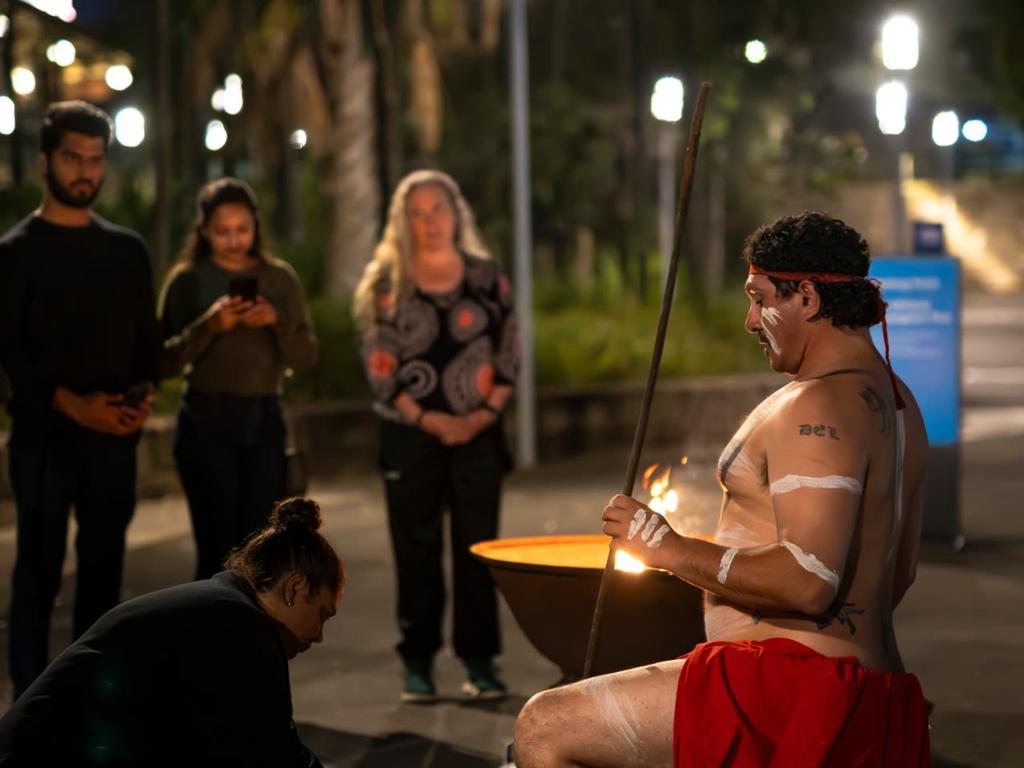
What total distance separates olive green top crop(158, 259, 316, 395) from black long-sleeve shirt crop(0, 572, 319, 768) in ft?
10.8

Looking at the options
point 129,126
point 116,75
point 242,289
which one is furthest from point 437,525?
point 129,126

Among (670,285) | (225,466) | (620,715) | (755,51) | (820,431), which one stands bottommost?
(620,715)

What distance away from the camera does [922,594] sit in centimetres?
968

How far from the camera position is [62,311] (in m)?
6.59

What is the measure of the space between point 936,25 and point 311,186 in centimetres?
3249

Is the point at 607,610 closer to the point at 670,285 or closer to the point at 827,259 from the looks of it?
the point at 670,285

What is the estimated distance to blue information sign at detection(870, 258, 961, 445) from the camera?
36.8 feet

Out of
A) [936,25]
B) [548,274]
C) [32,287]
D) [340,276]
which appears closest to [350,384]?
[340,276]

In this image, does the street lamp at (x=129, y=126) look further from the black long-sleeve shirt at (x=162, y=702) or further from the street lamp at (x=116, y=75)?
the black long-sleeve shirt at (x=162, y=702)

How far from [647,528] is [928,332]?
7.49m

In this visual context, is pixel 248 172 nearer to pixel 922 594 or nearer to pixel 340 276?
pixel 340 276

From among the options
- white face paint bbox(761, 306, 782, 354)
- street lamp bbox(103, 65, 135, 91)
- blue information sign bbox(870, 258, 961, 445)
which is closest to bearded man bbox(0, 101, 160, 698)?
white face paint bbox(761, 306, 782, 354)

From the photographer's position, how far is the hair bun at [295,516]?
405cm

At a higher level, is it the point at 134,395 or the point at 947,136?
the point at 947,136
